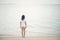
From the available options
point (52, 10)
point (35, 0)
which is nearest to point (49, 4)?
point (52, 10)

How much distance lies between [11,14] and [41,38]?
503mm

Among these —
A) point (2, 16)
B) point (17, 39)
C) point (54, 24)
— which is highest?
point (2, 16)

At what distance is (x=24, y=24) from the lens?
143cm

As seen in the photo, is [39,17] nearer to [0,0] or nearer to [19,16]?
[19,16]

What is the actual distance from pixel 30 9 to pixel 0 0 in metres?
0.42

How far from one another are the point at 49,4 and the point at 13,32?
0.61 m

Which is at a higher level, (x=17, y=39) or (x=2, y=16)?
(x=2, y=16)

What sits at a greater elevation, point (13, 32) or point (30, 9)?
point (30, 9)

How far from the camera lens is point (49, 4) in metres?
1.51

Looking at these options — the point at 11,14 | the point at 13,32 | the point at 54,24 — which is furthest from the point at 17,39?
the point at 54,24

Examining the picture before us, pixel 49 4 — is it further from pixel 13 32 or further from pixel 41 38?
pixel 13 32

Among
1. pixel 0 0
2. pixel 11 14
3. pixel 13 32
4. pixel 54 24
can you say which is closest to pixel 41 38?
pixel 54 24

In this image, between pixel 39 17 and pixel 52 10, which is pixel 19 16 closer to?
pixel 39 17

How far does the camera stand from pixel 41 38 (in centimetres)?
146
